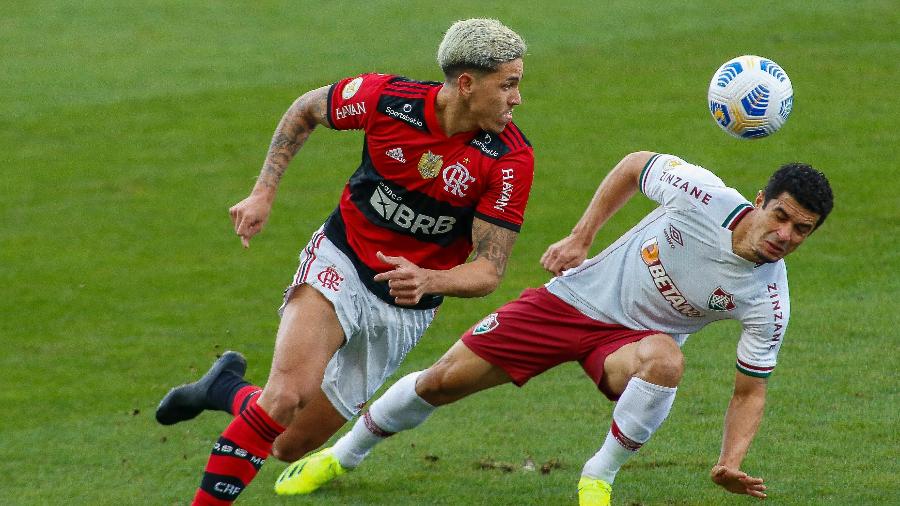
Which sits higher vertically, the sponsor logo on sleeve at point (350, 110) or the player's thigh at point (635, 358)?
the sponsor logo on sleeve at point (350, 110)

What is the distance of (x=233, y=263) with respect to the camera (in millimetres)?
13844

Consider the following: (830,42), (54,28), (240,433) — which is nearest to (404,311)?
(240,433)

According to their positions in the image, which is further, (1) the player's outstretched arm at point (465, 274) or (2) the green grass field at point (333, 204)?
(2) the green grass field at point (333, 204)

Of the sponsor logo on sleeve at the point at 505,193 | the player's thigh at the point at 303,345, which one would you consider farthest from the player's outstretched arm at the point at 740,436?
the player's thigh at the point at 303,345

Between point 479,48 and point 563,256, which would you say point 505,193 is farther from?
point 479,48

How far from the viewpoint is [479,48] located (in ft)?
21.9

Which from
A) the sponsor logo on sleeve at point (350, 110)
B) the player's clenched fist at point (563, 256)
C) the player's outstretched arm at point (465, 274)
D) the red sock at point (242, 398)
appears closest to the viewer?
the player's outstretched arm at point (465, 274)

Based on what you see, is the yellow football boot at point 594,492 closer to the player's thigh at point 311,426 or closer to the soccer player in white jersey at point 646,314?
the soccer player in white jersey at point 646,314

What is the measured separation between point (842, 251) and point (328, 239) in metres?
7.76

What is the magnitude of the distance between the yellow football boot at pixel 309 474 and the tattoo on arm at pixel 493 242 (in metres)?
1.78

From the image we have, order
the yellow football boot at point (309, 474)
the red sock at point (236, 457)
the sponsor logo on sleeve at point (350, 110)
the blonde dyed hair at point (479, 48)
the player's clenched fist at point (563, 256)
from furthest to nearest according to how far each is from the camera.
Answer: the yellow football boot at point (309, 474), the sponsor logo on sleeve at point (350, 110), the player's clenched fist at point (563, 256), the blonde dyed hair at point (479, 48), the red sock at point (236, 457)

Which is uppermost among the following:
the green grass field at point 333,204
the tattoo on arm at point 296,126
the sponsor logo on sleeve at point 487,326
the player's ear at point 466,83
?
the player's ear at point 466,83

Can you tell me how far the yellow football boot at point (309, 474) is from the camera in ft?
25.2

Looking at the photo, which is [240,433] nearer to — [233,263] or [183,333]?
[183,333]
